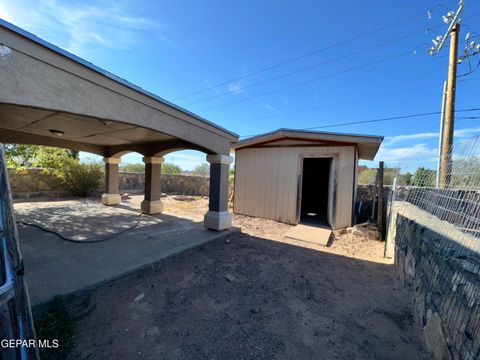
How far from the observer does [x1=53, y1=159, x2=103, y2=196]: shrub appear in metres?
9.69

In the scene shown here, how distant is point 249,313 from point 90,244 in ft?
11.4

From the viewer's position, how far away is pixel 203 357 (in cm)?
193

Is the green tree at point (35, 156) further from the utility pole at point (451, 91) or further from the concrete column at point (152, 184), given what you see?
the utility pole at point (451, 91)

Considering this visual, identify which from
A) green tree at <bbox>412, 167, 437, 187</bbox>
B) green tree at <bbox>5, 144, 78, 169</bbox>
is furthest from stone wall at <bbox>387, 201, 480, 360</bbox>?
green tree at <bbox>5, 144, 78, 169</bbox>

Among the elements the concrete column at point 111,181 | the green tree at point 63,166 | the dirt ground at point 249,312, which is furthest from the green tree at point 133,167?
the dirt ground at point 249,312

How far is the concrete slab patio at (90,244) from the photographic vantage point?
2883mm

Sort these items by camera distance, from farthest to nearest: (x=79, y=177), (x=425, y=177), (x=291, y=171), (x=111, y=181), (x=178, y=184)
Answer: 1. (x=178, y=184)
2. (x=79, y=177)
3. (x=111, y=181)
4. (x=291, y=171)
5. (x=425, y=177)

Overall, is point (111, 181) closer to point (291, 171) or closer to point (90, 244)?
point (90, 244)

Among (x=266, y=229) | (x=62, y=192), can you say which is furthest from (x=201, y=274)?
(x=62, y=192)

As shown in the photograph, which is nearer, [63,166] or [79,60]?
[79,60]

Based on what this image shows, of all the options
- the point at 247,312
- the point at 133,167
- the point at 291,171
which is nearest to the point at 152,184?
the point at 291,171

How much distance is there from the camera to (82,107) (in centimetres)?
256

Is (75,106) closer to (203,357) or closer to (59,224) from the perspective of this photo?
(203,357)

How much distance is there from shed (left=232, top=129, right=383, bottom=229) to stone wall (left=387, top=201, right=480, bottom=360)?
124 inches
